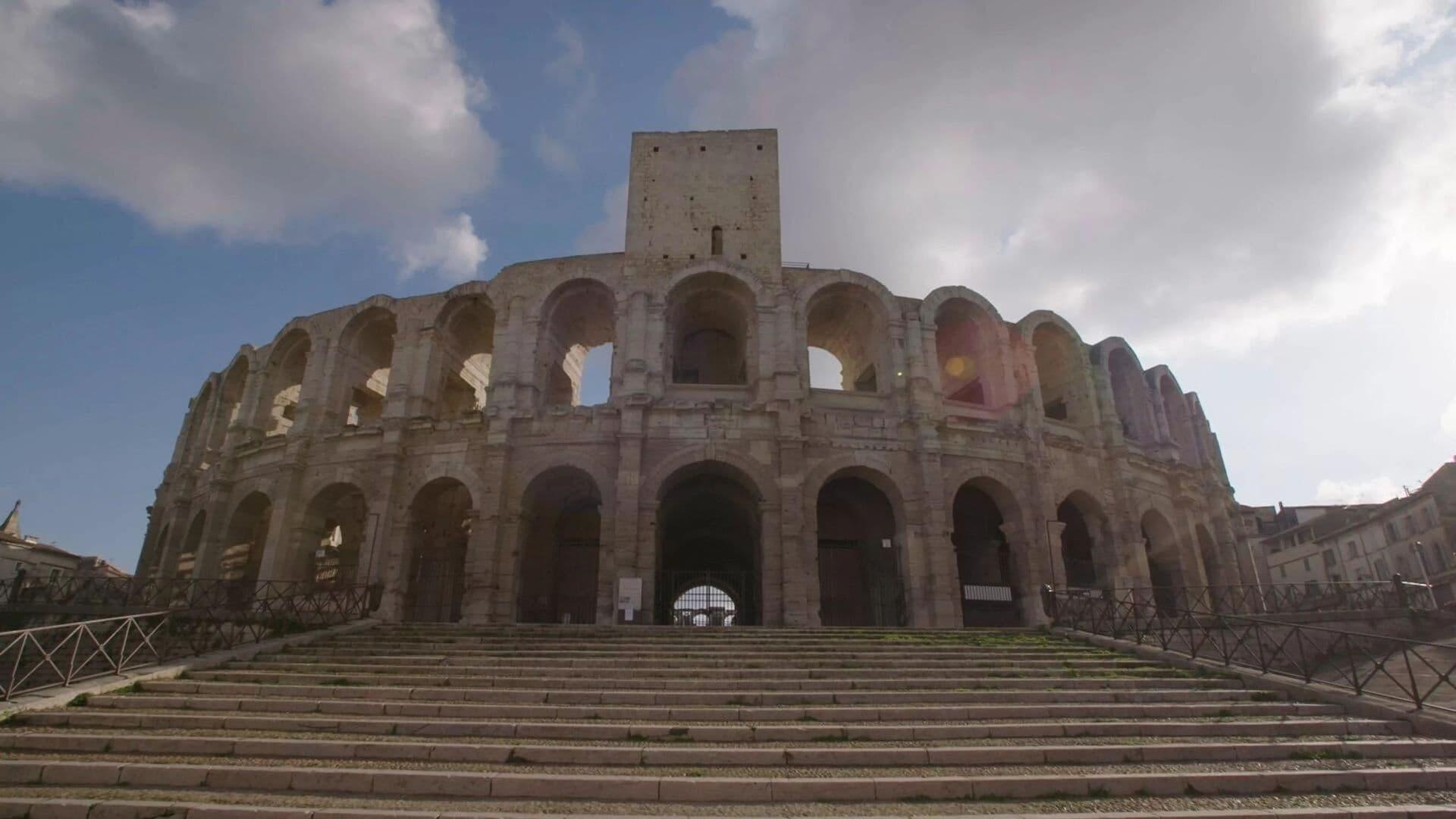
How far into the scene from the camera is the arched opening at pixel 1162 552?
2328 cm

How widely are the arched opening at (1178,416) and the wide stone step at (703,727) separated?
789 inches

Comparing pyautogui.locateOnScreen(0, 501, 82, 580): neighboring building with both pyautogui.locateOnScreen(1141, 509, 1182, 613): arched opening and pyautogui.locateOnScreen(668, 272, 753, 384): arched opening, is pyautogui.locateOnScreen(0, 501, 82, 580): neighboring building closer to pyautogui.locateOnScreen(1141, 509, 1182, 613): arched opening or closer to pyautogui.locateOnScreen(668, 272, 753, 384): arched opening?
pyautogui.locateOnScreen(668, 272, 753, 384): arched opening

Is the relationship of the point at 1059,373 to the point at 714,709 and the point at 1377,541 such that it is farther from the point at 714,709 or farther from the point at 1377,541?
the point at 1377,541

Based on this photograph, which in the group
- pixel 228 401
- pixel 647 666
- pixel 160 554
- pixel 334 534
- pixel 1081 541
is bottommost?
pixel 647 666

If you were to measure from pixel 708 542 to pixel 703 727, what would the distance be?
2034 cm

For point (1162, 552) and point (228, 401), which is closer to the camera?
point (1162, 552)

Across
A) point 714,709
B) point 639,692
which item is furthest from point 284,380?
point 714,709

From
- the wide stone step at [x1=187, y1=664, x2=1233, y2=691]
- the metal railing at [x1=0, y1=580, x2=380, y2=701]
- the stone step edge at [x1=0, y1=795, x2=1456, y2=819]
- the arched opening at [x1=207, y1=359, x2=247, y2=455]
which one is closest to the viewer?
the stone step edge at [x1=0, y1=795, x2=1456, y2=819]

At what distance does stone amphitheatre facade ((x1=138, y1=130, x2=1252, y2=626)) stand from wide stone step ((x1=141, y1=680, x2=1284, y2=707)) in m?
8.02

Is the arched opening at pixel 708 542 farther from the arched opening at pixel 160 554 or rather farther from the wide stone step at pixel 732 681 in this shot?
the arched opening at pixel 160 554

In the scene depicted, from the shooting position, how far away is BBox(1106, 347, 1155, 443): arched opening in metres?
24.6

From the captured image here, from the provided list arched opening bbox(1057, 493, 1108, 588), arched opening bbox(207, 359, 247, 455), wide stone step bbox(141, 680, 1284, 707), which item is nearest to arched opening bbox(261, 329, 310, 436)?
arched opening bbox(207, 359, 247, 455)

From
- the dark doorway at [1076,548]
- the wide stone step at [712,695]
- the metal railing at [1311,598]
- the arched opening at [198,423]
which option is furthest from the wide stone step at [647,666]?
the arched opening at [198,423]

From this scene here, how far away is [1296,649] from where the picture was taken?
1759 centimetres
